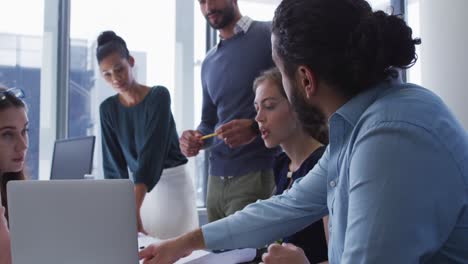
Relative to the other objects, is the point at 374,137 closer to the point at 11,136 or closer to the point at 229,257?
the point at 229,257

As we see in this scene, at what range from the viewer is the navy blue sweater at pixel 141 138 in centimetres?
217

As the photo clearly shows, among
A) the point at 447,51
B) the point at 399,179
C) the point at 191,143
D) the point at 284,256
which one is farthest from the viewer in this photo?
the point at 447,51

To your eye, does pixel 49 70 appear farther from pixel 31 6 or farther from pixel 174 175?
pixel 174 175

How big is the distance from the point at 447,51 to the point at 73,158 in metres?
2.28

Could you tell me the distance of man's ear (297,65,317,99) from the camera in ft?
2.99

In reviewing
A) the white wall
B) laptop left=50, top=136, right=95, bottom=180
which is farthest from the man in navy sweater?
the white wall

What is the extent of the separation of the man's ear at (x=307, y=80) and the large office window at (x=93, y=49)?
298cm

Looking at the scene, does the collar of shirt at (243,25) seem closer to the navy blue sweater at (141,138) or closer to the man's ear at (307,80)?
the navy blue sweater at (141,138)

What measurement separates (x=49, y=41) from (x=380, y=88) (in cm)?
337

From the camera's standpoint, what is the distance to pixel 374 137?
754 mm

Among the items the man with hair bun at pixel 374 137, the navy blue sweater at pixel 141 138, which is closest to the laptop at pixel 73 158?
the navy blue sweater at pixel 141 138

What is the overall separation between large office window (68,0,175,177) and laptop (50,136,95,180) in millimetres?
1285

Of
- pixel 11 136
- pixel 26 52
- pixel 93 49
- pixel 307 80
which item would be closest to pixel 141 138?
pixel 11 136

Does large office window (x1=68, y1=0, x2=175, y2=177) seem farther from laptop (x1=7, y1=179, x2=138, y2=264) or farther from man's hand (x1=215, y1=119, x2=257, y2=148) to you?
laptop (x1=7, y1=179, x2=138, y2=264)
